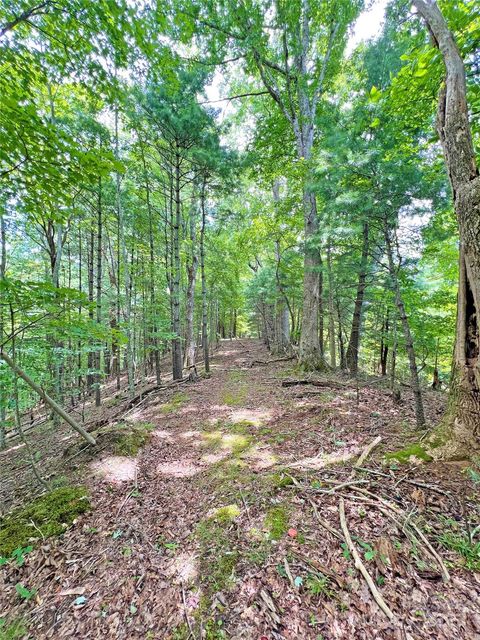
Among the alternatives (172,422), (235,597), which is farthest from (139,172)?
(235,597)

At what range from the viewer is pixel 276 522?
8.61 ft

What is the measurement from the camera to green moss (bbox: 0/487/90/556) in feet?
8.88

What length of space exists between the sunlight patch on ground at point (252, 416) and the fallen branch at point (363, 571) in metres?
2.80

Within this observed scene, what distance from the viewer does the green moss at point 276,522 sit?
2494mm

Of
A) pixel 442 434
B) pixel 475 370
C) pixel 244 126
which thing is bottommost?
pixel 442 434

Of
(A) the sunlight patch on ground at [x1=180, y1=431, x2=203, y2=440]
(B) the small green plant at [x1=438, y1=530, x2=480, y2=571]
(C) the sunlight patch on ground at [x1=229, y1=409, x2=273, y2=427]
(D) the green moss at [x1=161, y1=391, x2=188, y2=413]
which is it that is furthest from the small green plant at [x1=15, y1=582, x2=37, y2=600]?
(D) the green moss at [x1=161, y1=391, x2=188, y2=413]

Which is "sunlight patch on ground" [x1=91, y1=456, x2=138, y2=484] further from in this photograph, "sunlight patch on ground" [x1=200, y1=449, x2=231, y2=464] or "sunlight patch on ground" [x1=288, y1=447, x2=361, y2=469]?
"sunlight patch on ground" [x1=288, y1=447, x2=361, y2=469]

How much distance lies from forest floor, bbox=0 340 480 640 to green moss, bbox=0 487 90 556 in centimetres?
12

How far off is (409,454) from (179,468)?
3.22 meters

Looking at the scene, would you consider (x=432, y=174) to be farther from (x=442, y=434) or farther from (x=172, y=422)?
(x=172, y=422)

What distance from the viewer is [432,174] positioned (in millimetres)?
4488

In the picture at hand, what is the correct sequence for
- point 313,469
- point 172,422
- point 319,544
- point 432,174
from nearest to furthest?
point 319,544 < point 313,469 < point 432,174 < point 172,422

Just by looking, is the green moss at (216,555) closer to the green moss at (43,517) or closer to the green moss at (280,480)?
the green moss at (280,480)

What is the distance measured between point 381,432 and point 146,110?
1050 cm
